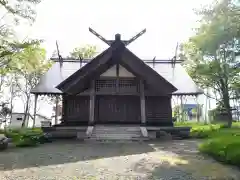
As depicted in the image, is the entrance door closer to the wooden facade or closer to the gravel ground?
the wooden facade

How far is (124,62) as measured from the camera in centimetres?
1510

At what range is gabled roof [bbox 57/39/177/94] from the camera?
559 inches

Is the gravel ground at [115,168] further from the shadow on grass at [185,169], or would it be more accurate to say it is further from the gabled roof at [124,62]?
the gabled roof at [124,62]

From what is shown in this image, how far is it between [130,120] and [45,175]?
38.2 ft

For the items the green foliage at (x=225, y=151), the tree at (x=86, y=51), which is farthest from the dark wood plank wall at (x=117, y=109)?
the tree at (x=86, y=51)

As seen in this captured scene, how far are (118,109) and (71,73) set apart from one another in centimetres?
501

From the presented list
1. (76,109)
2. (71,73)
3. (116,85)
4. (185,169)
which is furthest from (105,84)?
(185,169)

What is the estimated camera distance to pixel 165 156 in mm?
7582

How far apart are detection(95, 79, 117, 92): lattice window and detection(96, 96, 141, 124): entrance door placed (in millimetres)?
1171

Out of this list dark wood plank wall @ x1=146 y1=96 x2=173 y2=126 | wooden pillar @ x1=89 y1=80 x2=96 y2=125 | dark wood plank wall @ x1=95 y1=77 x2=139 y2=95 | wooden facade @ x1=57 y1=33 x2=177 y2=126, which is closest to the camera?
wooden pillar @ x1=89 y1=80 x2=96 y2=125

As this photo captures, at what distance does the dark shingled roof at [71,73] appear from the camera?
16.8 metres

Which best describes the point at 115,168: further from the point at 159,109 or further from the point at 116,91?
the point at 159,109

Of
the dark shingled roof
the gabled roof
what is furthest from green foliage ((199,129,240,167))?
the dark shingled roof

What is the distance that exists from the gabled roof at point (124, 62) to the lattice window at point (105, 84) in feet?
3.37
